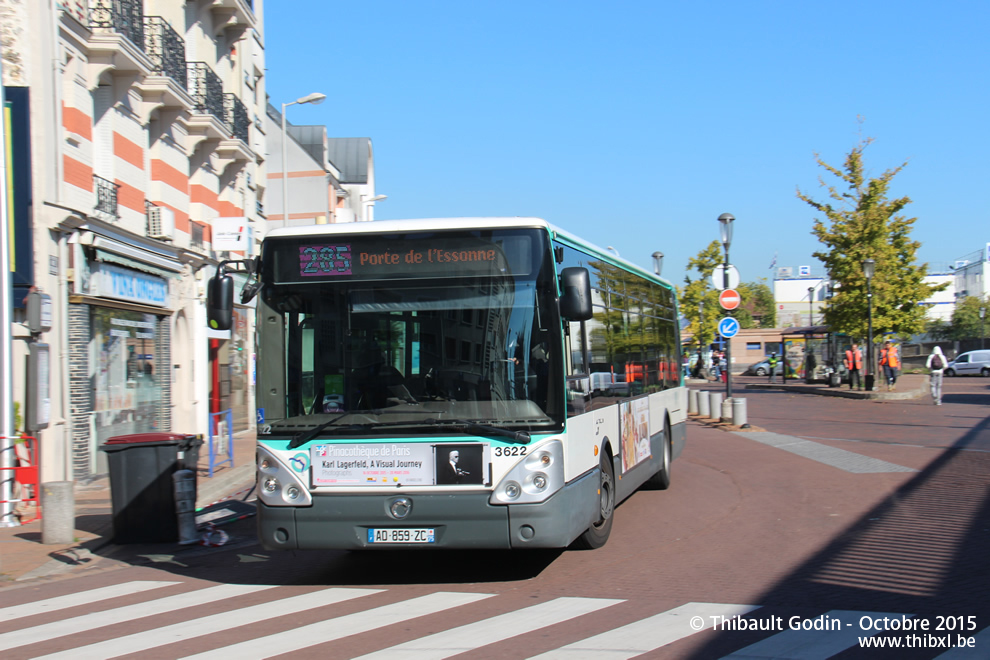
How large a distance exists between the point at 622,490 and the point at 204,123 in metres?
15.0

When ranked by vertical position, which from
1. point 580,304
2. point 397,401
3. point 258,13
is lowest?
point 397,401

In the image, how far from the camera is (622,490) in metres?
9.70

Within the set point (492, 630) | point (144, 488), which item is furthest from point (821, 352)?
point (492, 630)

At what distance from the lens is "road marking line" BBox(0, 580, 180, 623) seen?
6998mm

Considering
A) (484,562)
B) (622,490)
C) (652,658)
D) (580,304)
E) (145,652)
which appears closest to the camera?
(652,658)

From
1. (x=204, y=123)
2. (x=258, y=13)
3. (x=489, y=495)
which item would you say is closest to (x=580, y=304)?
(x=489, y=495)

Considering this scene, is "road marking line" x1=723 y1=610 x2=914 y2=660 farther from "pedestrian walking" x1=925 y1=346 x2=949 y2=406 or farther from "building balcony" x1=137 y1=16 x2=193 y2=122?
"pedestrian walking" x1=925 y1=346 x2=949 y2=406

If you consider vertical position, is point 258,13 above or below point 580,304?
above

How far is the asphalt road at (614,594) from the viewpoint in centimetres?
564

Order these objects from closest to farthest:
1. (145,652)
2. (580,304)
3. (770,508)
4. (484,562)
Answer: (145,652) → (580,304) → (484,562) → (770,508)

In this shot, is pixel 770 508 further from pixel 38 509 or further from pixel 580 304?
pixel 38 509

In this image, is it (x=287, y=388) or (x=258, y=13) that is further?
(x=258, y=13)

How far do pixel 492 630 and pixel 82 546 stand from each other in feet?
18.2

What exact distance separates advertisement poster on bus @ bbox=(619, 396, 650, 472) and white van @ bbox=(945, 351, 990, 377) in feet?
171
